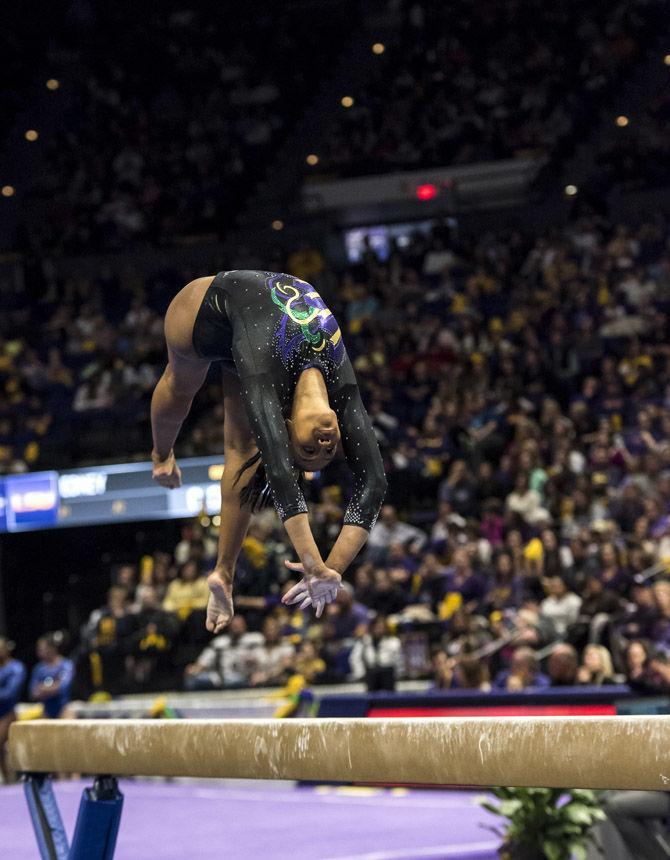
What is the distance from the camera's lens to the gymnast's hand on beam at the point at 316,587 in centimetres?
389

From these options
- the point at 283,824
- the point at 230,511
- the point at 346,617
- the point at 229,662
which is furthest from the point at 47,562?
the point at 230,511

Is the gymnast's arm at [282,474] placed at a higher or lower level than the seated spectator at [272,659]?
higher

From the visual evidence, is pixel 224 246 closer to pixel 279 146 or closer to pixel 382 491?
pixel 279 146

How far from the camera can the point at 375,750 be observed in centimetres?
386

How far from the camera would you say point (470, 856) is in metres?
7.55

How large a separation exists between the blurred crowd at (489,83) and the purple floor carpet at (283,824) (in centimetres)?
1140

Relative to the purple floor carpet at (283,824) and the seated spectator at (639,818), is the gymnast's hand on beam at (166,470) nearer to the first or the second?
the seated spectator at (639,818)

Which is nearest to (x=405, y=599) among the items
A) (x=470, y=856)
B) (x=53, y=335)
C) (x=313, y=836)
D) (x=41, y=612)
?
(x=313, y=836)

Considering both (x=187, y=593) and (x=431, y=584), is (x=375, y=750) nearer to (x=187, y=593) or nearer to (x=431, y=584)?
(x=431, y=584)

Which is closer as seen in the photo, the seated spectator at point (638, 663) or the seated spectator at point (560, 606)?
the seated spectator at point (638, 663)

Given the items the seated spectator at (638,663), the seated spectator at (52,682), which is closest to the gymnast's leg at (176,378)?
the seated spectator at (638,663)

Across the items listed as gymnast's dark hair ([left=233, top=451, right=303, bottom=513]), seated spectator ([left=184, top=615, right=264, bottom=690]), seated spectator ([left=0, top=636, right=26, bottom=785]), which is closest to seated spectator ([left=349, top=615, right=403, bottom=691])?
seated spectator ([left=184, top=615, right=264, bottom=690])

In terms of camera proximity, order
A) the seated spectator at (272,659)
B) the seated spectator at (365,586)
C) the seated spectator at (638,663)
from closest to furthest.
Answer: the seated spectator at (638,663) < the seated spectator at (272,659) < the seated spectator at (365,586)

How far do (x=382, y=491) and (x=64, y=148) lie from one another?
18.9 m
